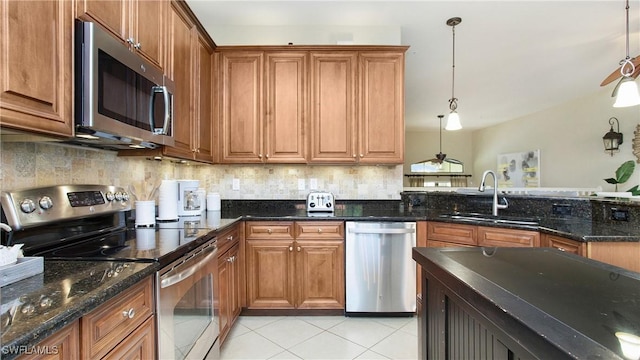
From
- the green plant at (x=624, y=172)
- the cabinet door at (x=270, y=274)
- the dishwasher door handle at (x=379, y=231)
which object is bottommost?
the cabinet door at (x=270, y=274)

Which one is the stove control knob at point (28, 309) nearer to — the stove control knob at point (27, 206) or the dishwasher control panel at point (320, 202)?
the stove control knob at point (27, 206)

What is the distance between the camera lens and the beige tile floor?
194 cm

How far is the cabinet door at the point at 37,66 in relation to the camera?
860mm

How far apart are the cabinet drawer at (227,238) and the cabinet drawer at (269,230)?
12cm

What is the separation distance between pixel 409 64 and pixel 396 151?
173cm

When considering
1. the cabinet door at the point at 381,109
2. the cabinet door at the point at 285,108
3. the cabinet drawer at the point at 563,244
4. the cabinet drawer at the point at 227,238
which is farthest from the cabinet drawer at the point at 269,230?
the cabinet drawer at the point at 563,244

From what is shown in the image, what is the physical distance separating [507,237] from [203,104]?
2.69 metres

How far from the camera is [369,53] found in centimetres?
266

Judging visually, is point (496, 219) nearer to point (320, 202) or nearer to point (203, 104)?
point (320, 202)

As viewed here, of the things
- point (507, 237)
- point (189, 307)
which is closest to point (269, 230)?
point (189, 307)

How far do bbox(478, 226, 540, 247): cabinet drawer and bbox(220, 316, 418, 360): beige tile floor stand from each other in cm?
90

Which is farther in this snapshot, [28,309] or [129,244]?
→ [129,244]

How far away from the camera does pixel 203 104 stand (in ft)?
8.14

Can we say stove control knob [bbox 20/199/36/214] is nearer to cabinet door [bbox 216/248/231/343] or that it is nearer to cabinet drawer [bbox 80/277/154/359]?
cabinet drawer [bbox 80/277/154/359]
